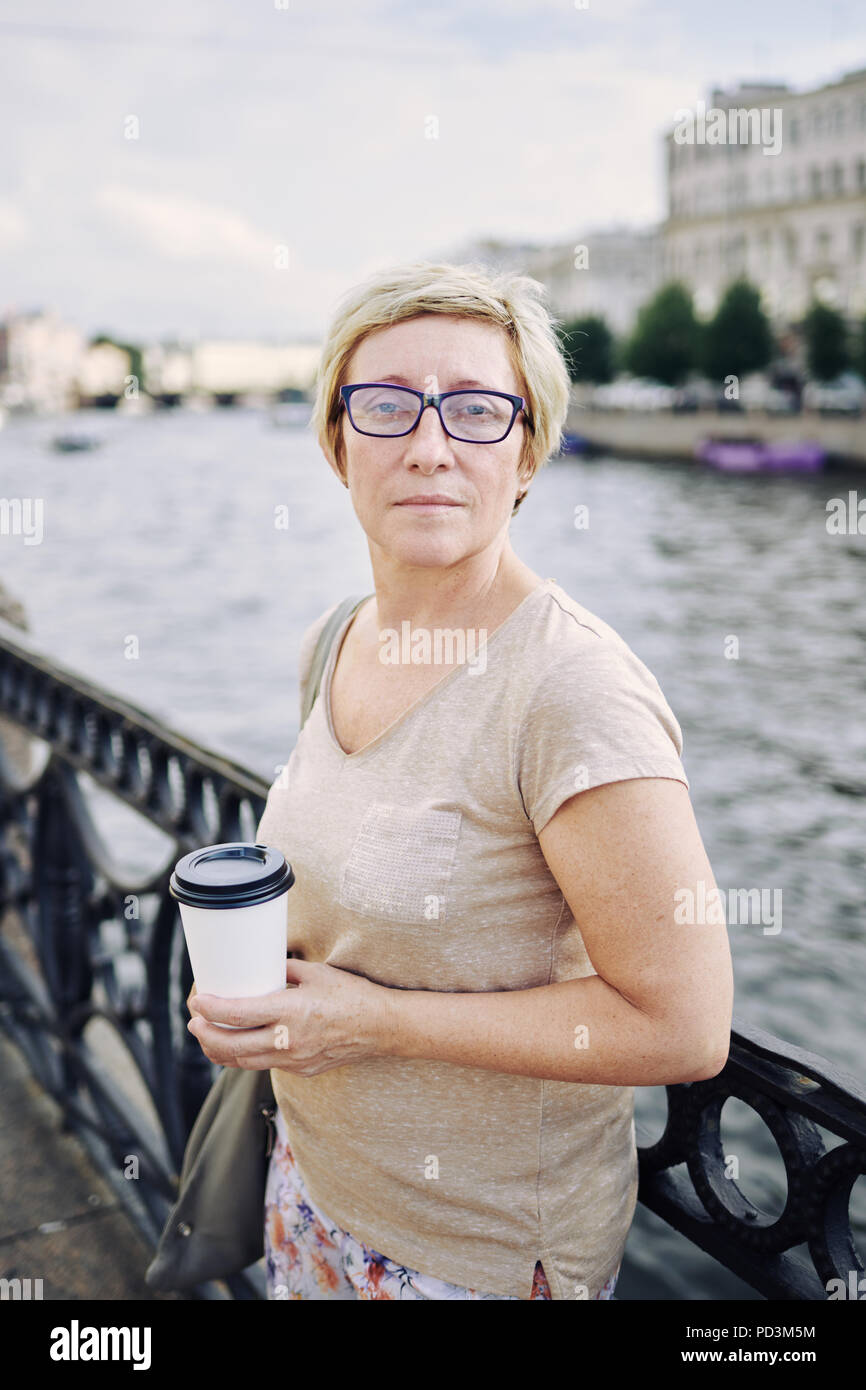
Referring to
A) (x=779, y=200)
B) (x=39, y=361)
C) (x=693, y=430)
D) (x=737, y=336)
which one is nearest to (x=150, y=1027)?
(x=693, y=430)

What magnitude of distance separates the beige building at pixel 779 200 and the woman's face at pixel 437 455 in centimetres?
6301

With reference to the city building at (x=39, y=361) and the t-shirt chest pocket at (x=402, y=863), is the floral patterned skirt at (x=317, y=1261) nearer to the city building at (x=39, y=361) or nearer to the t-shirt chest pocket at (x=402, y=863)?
the t-shirt chest pocket at (x=402, y=863)

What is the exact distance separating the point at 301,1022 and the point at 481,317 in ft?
2.56

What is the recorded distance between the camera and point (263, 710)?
1788cm

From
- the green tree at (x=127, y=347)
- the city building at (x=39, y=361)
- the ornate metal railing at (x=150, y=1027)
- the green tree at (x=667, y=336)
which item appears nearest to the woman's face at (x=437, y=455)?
the ornate metal railing at (x=150, y=1027)

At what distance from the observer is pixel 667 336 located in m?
57.6

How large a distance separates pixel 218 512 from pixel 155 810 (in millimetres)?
44009

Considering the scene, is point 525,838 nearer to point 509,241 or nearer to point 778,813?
point 778,813

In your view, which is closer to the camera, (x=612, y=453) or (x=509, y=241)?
(x=612, y=453)

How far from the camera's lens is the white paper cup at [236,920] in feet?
4.10

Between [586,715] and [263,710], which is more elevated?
[586,715]

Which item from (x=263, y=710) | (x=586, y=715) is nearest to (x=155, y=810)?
(x=586, y=715)


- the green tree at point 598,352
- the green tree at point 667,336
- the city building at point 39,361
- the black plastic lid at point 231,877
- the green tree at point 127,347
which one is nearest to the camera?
the black plastic lid at point 231,877

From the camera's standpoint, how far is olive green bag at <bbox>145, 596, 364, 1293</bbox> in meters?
1.70
